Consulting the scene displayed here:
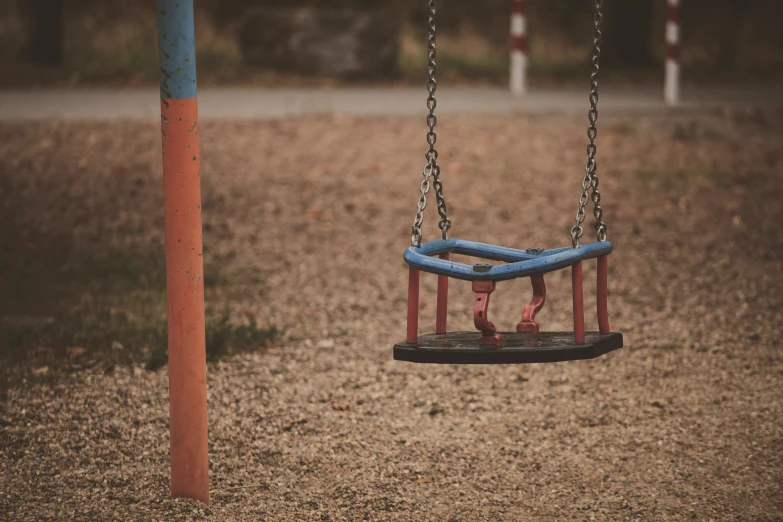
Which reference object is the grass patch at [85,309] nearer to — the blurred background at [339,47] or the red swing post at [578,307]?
the red swing post at [578,307]

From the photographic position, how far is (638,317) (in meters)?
5.00

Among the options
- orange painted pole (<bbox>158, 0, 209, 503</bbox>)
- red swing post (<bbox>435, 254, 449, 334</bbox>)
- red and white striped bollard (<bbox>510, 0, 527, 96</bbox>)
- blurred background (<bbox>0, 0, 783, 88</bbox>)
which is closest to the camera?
orange painted pole (<bbox>158, 0, 209, 503</bbox>)

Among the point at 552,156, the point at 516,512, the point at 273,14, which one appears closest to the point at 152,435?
the point at 516,512

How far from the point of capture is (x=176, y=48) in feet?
9.44

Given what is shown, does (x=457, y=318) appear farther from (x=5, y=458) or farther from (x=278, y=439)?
(x=5, y=458)

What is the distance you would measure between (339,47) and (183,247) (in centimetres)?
929

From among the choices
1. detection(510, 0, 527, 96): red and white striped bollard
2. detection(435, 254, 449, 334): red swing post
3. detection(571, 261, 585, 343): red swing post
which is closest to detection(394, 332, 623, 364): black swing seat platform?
detection(571, 261, 585, 343): red swing post

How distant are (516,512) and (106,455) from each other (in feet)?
4.54

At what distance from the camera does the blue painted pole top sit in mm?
2854

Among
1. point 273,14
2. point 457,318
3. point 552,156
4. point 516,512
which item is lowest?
point 516,512

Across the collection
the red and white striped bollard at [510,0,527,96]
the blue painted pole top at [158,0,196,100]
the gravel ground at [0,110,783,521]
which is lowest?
the gravel ground at [0,110,783,521]

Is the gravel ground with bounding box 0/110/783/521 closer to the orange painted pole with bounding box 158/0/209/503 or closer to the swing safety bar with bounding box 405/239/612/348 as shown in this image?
the orange painted pole with bounding box 158/0/209/503

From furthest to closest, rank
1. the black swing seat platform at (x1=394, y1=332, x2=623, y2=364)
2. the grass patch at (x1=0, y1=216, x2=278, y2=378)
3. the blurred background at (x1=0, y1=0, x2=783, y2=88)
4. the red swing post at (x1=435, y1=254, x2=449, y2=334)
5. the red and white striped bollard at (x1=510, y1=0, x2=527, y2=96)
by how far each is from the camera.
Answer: the blurred background at (x1=0, y1=0, x2=783, y2=88), the red and white striped bollard at (x1=510, y1=0, x2=527, y2=96), the grass patch at (x1=0, y1=216, x2=278, y2=378), the red swing post at (x1=435, y1=254, x2=449, y2=334), the black swing seat platform at (x1=394, y1=332, x2=623, y2=364)

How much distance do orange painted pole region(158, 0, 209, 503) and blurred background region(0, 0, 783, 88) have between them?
7.75m
